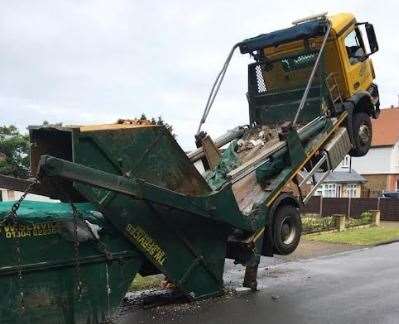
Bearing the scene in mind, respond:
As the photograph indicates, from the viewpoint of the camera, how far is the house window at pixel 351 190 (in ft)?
149

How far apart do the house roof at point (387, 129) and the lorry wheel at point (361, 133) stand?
145 ft

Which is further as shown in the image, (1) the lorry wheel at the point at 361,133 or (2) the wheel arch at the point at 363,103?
(1) the lorry wheel at the point at 361,133

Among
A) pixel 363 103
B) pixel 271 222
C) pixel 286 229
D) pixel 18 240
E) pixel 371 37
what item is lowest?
pixel 286 229

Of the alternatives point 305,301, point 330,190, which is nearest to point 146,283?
point 305,301

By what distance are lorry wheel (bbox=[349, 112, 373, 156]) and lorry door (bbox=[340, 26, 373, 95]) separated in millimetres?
478

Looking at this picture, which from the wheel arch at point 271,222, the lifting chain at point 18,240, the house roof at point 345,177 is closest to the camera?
the lifting chain at point 18,240

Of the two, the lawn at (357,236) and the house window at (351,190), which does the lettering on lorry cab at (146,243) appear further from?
the house window at (351,190)

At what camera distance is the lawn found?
1559 centimetres

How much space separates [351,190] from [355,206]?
62.5ft

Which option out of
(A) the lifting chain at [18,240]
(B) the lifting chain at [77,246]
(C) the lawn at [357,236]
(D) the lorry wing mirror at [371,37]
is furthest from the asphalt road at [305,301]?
(C) the lawn at [357,236]

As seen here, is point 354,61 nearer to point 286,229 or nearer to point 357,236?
point 286,229

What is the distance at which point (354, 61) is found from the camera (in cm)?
980

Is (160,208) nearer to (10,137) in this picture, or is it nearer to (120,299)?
(120,299)

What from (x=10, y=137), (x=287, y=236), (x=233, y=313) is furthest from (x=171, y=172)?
(x=10, y=137)
